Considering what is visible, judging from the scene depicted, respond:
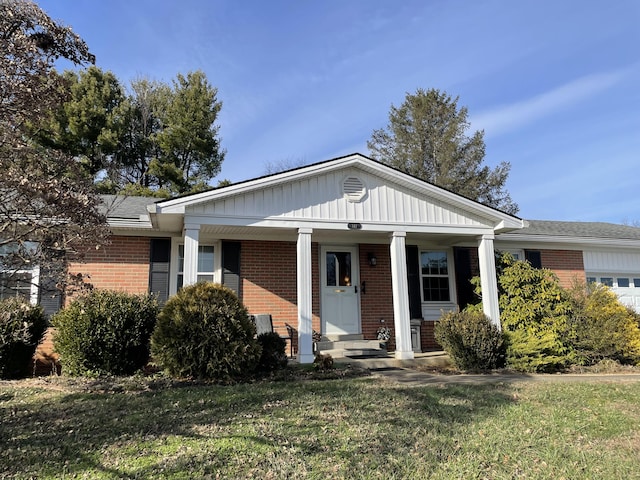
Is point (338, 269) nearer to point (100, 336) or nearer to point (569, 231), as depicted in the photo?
point (100, 336)

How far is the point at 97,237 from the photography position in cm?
471

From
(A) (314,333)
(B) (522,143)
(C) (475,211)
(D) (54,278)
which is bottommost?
(A) (314,333)

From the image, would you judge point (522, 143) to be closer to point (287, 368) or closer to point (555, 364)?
point (555, 364)

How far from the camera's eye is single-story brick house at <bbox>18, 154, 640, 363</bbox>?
8.27 meters

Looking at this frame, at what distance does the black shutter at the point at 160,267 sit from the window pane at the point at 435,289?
6476 mm

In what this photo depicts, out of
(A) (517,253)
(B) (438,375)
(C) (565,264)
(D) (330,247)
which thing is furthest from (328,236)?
(C) (565,264)

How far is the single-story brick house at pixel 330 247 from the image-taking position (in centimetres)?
827

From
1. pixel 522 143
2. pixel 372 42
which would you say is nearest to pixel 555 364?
pixel 372 42

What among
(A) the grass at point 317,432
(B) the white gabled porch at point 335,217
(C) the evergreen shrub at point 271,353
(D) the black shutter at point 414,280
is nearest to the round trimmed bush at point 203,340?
(A) the grass at point 317,432

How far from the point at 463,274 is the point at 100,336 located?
851 cm

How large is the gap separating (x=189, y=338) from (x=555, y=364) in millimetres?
7067

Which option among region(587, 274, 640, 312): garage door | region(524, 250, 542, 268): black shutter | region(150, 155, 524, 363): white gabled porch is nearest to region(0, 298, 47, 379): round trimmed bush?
region(150, 155, 524, 363): white gabled porch

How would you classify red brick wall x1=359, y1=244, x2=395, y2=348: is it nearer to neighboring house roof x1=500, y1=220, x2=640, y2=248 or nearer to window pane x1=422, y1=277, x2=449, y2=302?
window pane x1=422, y1=277, x2=449, y2=302

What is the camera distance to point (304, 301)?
26.7ft
